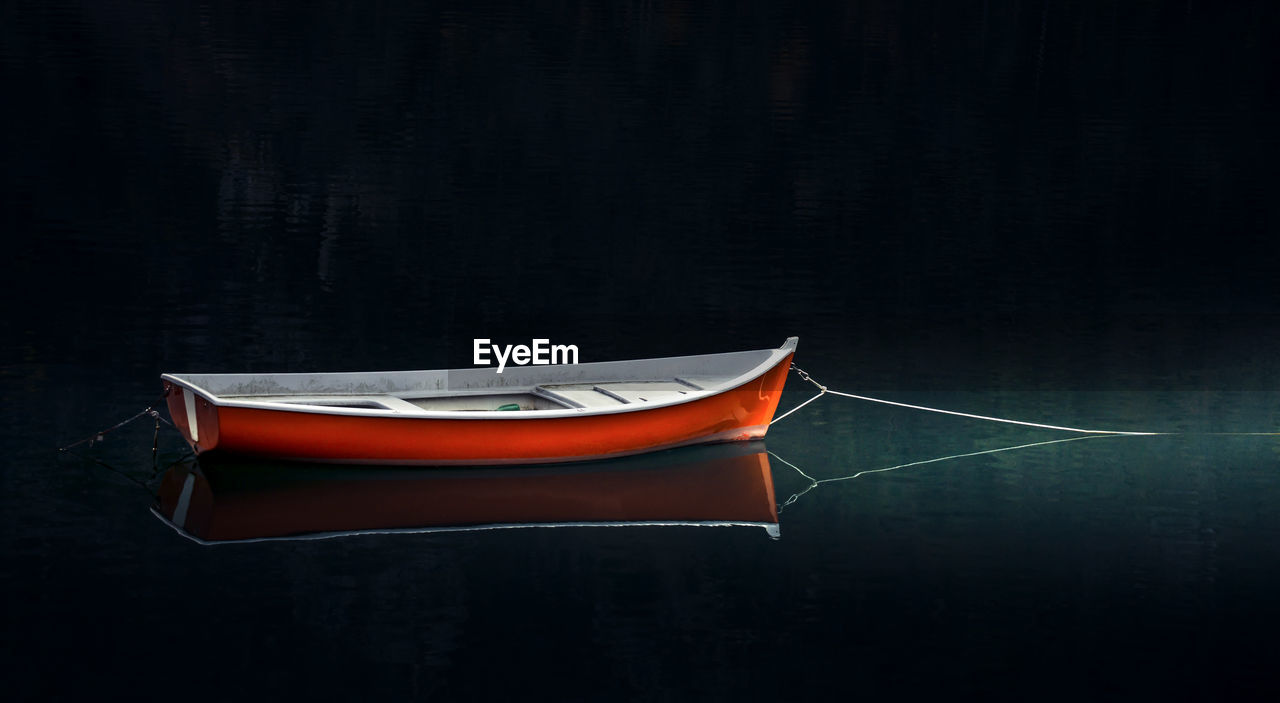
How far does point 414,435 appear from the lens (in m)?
10.3

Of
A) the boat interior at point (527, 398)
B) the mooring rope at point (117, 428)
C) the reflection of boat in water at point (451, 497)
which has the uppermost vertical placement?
the boat interior at point (527, 398)

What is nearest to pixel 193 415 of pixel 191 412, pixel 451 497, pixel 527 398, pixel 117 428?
pixel 191 412

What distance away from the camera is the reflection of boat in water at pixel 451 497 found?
9.26 m

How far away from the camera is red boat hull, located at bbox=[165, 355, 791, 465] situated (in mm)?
10078

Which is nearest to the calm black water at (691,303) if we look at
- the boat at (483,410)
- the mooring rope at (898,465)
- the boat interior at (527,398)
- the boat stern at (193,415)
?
the mooring rope at (898,465)

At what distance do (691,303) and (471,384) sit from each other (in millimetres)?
6089

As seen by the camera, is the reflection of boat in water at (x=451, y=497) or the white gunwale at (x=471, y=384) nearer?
the reflection of boat in water at (x=451, y=497)

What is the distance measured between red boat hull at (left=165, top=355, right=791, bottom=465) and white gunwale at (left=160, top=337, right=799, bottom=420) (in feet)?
0.18

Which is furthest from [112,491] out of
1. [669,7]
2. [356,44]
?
[669,7]

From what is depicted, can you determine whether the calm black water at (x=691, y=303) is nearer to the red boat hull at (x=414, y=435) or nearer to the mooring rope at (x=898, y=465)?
the mooring rope at (x=898, y=465)

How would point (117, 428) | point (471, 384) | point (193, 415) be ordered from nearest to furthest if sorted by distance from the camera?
1. point (193, 415)
2. point (117, 428)
3. point (471, 384)

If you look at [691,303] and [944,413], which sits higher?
[691,303]

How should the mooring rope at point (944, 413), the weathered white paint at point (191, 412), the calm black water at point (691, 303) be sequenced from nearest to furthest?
the calm black water at point (691, 303)
the weathered white paint at point (191, 412)
the mooring rope at point (944, 413)

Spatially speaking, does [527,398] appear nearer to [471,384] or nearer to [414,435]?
[471,384]
